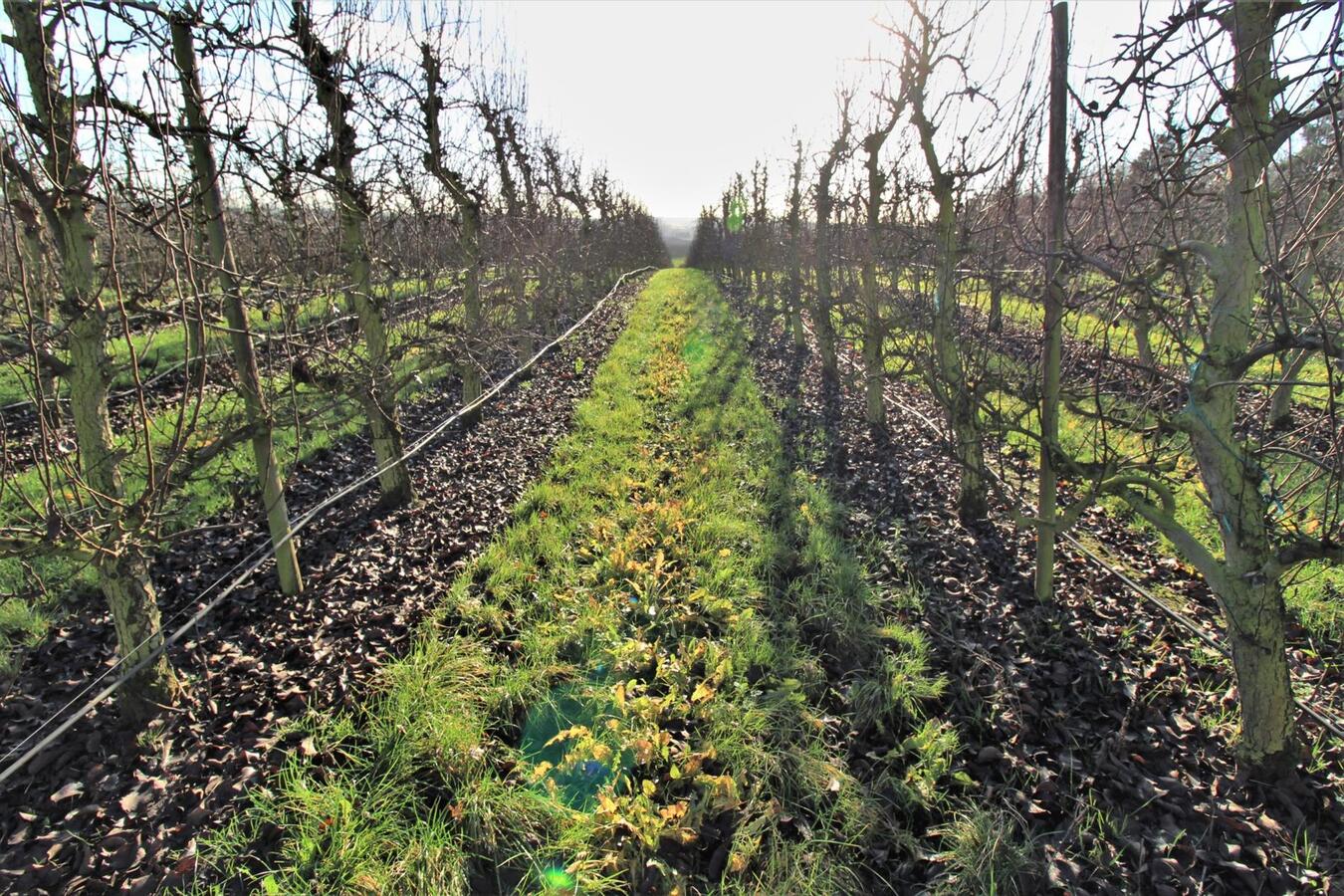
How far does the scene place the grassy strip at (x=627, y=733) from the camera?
2371 millimetres

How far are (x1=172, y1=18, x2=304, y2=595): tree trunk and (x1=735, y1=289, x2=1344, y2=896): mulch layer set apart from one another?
349cm

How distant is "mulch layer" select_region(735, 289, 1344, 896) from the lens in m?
2.29

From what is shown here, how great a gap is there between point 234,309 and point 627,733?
10.2 feet

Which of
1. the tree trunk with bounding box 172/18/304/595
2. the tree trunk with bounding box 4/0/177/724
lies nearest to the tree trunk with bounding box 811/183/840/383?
the tree trunk with bounding box 172/18/304/595

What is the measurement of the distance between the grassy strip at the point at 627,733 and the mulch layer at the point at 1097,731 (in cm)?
24

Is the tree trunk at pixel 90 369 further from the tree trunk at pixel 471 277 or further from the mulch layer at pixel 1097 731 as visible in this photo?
the tree trunk at pixel 471 277

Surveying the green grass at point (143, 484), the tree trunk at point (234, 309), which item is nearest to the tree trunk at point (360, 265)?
the green grass at point (143, 484)

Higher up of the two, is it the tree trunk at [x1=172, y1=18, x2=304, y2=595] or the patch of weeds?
the tree trunk at [x1=172, y1=18, x2=304, y2=595]

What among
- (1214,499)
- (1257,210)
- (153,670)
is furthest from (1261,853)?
(153,670)

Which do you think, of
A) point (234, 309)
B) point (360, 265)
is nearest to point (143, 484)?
point (360, 265)

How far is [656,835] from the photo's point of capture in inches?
96.2

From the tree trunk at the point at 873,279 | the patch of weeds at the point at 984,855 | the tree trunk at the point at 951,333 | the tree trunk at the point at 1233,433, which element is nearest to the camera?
the tree trunk at the point at 1233,433

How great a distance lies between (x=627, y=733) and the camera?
9.63 feet

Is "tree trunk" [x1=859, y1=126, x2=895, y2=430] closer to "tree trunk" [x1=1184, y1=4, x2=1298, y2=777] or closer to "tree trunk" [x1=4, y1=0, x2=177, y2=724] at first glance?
"tree trunk" [x1=1184, y1=4, x2=1298, y2=777]
